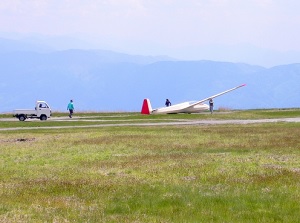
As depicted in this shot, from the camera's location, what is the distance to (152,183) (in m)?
19.4

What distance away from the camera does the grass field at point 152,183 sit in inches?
576

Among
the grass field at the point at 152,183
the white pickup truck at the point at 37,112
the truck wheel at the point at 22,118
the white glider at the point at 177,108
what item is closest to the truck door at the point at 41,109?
the white pickup truck at the point at 37,112

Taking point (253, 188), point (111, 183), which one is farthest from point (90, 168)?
point (253, 188)

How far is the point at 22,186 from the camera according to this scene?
19062 millimetres

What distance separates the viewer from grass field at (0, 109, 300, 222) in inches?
576

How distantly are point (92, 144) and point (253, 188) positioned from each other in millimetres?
19277

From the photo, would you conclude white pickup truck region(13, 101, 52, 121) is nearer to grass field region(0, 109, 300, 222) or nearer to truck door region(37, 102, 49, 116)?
truck door region(37, 102, 49, 116)

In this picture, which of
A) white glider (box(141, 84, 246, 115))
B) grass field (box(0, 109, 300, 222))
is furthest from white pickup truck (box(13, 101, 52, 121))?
grass field (box(0, 109, 300, 222))

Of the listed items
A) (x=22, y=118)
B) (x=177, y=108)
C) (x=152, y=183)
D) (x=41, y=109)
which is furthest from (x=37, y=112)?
(x=152, y=183)

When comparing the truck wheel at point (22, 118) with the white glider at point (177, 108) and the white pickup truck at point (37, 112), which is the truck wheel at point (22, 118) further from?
the white glider at point (177, 108)

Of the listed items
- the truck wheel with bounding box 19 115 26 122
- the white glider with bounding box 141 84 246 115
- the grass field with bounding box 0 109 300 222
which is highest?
the white glider with bounding box 141 84 246 115

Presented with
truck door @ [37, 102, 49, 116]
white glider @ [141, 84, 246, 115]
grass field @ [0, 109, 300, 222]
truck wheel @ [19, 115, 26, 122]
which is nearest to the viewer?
grass field @ [0, 109, 300, 222]

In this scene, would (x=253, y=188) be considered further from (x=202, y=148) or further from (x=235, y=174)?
(x=202, y=148)

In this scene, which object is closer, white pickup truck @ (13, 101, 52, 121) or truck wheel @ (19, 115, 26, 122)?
truck wheel @ (19, 115, 26, 122)
